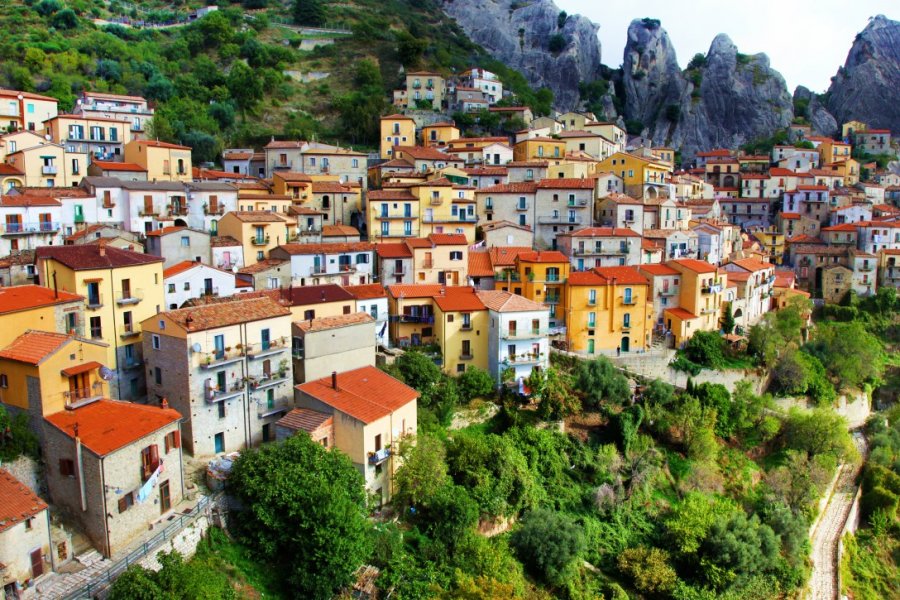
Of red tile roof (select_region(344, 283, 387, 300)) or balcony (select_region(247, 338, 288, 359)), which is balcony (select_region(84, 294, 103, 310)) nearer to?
balcony (select_region(247, 338, 288, 359))

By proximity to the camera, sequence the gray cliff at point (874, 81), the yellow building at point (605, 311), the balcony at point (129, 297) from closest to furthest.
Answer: the balcony at point (129, 297), the yellow building at point (605, 311), the gray cliff at point (874, 81)

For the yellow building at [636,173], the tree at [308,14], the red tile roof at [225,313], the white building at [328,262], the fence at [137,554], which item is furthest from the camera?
the tree at [308,14]

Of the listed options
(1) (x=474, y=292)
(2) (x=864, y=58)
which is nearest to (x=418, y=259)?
Result: (1) (x=474, y=292)

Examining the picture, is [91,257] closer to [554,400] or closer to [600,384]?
[554,400]

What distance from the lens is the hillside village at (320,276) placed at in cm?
2303

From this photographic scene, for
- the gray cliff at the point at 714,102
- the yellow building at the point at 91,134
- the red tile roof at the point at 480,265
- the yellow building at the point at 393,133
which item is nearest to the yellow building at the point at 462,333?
the red tile roof at the point at 480,265

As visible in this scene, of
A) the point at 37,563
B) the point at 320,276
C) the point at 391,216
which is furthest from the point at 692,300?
the point at 37,563

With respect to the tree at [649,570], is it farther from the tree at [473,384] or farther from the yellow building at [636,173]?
the yellow building at [636,173]

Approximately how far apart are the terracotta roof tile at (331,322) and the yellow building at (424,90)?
5150cm

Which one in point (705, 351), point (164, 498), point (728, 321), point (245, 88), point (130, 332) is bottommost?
point (164, 498)

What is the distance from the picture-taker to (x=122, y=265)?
92.9ft

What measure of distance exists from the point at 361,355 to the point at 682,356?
21.3 metres

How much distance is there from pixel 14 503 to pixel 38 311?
8061mm

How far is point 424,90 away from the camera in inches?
3162
